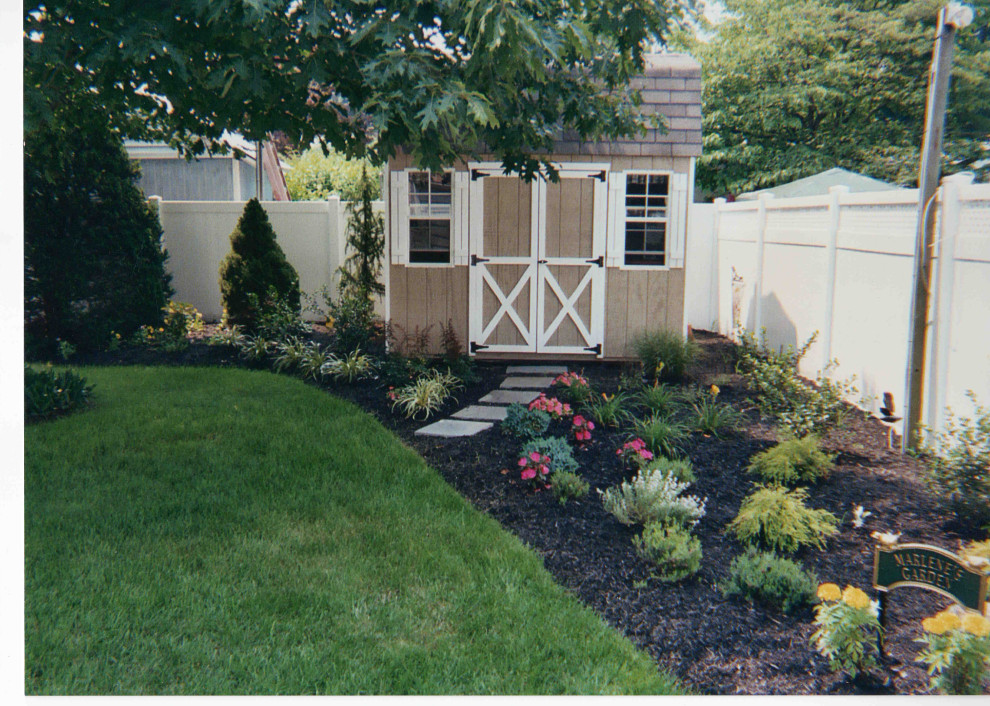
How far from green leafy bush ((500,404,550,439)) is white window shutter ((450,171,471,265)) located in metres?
2.50

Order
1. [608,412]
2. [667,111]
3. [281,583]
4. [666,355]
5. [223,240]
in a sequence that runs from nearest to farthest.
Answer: [281,583]
[608,412]
[666,355]
[667,111]
[223,240]

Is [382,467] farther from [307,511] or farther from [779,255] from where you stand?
[779,255]

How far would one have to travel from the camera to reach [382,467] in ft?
14.2

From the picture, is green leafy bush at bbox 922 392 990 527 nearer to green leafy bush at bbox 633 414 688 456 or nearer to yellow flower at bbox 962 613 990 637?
yellow flower at bbox 962 613 990 637

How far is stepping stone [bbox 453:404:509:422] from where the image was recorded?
5.37m

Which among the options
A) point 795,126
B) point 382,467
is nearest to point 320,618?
point 382,467

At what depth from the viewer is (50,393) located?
16.8 ft

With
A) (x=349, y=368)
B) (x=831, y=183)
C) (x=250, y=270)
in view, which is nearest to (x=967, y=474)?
(x=831, y=183)

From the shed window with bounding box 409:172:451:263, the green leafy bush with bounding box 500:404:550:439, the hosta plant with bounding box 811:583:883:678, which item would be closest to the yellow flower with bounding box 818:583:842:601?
the hosta plant with bounding box 811:583:883:678

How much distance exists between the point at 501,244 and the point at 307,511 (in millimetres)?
3929

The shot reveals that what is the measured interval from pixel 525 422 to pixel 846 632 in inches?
102

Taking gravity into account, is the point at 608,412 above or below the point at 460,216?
below

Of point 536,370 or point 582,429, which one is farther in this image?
point 536,370

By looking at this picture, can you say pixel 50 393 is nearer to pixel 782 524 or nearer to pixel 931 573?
pixel 782 524
